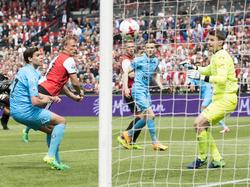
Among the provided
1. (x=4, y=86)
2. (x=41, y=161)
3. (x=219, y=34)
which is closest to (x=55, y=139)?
(x=41, y=161)

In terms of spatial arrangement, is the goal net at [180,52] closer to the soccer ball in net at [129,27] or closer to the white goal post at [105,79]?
the soccer ball in net at [129,27]

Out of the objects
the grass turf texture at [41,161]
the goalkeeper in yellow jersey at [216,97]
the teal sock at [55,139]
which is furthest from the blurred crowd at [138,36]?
the grass turf texture at [41,161]

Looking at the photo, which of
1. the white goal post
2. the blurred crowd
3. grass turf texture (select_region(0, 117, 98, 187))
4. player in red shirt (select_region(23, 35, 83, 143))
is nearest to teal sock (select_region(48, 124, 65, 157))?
grass turf texture (select_region(0, 117, 98, 187))

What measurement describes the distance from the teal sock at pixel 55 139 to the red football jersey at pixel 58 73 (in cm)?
107

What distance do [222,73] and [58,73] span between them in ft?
9.51

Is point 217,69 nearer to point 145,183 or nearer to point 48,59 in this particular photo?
point 145,183

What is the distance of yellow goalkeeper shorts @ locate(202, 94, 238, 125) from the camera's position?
12.0 metres

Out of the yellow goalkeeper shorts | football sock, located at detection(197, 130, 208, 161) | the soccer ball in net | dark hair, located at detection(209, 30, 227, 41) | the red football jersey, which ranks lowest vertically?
football sock, located at detection(197, 130, 208, 161)

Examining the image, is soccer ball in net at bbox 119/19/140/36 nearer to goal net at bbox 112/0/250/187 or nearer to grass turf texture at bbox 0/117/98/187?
goal net at bbox 112/0/250/187

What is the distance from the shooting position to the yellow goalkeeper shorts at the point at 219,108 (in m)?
12.0

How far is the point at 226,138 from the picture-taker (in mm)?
18672

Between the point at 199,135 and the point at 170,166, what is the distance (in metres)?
0.77

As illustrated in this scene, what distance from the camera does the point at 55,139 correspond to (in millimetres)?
12031

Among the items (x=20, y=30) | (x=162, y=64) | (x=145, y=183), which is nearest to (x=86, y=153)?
(x=162, y=64)
